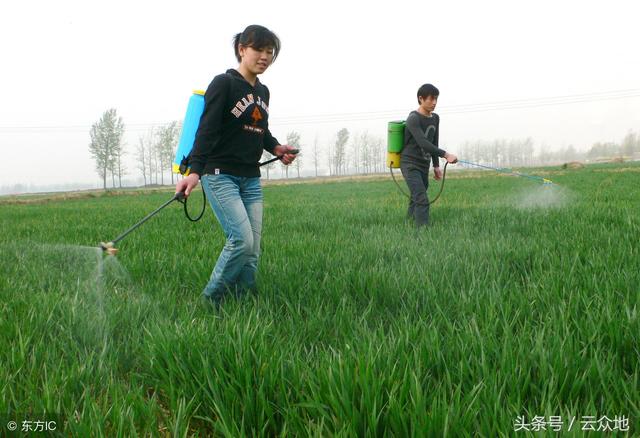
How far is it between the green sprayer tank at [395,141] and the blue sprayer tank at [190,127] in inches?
150

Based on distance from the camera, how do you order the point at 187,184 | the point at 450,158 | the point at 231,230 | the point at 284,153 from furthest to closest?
1. the point at 450,158
2. the point at 284,153
3. the point at 231,230
4. the point at 187,184

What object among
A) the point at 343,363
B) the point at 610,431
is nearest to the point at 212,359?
the point at 343,363

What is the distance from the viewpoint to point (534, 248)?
4004 mm

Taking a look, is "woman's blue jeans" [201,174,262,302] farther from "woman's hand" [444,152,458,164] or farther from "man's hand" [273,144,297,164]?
"woman's hand" [444,152,458,164]

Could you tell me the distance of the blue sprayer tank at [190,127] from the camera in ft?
9.84

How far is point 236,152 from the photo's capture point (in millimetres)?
3029

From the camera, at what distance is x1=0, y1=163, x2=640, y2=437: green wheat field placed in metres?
1.43

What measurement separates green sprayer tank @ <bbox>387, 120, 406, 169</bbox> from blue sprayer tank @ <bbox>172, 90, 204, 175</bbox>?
3.81m

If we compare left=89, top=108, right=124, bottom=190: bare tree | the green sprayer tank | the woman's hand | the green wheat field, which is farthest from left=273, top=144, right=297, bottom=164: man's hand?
left=89, top=108, right=124, bottom=190: bare tree

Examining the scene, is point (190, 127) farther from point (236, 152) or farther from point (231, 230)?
point (231, 230)

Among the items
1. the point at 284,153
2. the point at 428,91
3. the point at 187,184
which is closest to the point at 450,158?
the point at 428,91

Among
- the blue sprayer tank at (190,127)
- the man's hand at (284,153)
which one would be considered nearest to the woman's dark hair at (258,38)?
the blue sprayer tank at (190,127)

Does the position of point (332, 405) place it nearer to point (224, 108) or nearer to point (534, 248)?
point (224, 108)

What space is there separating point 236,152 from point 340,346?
162 centimetres
